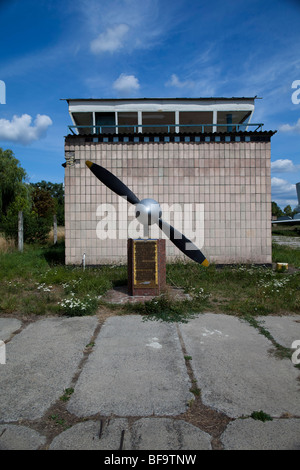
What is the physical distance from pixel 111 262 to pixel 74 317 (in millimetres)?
4457

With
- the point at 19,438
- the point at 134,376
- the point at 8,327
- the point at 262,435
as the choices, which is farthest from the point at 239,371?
the point at 8,327

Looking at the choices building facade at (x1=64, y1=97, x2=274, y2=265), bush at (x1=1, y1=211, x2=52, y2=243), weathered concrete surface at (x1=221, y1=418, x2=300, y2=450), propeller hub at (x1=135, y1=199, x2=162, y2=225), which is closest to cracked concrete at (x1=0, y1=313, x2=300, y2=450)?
weathered concrete surface at (x1=221, y1=418, x2=300, y2=450)

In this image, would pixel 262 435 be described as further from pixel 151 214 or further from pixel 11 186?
pixel 11 186

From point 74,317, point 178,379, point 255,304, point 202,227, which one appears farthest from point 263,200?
point 178,379

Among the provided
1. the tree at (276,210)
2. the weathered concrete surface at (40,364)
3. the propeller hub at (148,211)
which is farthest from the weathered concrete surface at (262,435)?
the tree at (276,210)

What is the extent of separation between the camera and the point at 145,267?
6980mm

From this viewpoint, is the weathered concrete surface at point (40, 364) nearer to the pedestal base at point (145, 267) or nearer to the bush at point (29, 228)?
the pedestal base at point (145, 267)

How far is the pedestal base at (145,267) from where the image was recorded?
6.95 meters

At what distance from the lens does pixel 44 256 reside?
37.0 ft

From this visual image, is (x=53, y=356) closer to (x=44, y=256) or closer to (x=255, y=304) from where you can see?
(x=255, y=304)

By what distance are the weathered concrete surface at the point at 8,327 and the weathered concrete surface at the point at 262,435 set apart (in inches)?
140

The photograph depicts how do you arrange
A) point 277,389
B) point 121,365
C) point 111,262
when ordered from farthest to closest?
point 111,262 < point 121,365 < point 277,389

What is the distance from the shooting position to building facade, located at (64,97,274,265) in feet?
33.0

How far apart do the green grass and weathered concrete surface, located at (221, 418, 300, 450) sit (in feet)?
9.12
